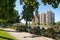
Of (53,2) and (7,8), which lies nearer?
(53,2)

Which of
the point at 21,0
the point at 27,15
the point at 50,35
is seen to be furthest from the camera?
the point at 27,15

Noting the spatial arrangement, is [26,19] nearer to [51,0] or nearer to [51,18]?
[51,0]

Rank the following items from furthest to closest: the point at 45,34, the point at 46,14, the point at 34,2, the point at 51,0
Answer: the point at 46,14 → the point at 45,34 → the point at 34,2 → the point at 51,0

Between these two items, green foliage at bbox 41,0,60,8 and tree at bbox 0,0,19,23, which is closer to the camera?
green foliage at bbox 41,0,60,8

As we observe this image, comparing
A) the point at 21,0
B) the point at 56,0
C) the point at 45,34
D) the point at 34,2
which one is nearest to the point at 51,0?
the point at 56,0

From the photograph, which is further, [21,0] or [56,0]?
[21,0]

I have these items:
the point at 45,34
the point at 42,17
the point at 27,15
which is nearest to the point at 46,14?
the point at 42,17

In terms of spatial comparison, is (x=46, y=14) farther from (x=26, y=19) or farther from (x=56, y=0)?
(x=56, y=0)

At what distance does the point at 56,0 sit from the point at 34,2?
6.89ft

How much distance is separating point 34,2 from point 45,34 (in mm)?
12866

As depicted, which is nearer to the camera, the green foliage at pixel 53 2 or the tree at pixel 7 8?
the green foliage at pixel 53 2

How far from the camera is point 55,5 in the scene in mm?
15930

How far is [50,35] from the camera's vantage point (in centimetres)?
2664

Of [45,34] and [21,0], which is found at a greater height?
[21,0]
